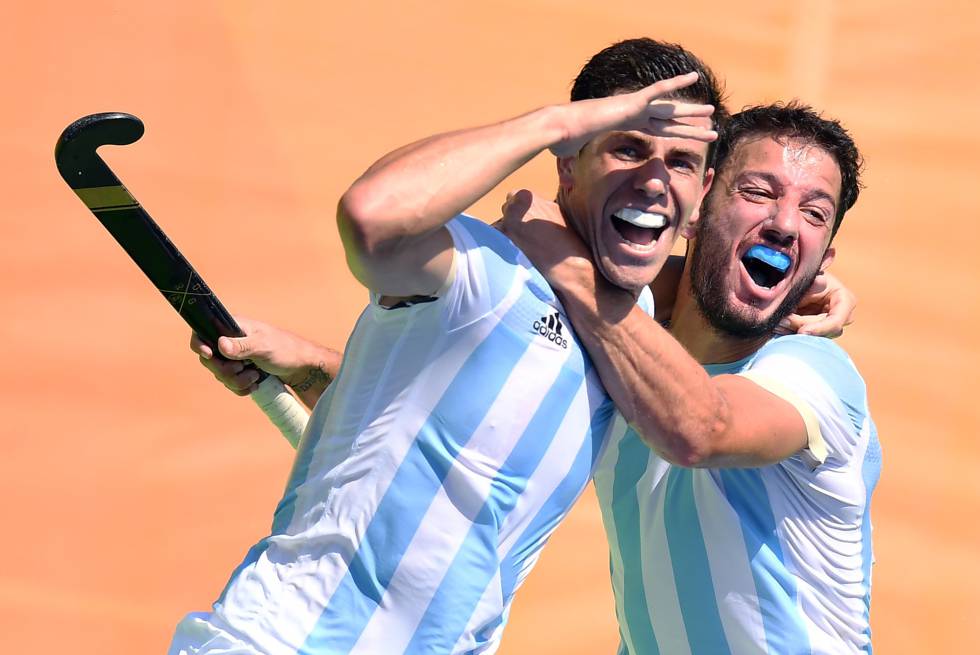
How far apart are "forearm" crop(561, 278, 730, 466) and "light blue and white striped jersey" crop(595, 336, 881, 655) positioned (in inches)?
13.5

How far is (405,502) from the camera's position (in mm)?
2287

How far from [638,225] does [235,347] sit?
1028 millimetres

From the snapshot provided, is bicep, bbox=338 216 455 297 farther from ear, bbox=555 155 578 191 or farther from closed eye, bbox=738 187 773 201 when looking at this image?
closed eye, bbox=738 187 773 201

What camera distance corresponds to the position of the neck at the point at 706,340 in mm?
3238

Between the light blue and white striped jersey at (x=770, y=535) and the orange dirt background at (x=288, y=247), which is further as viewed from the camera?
the orange dirt background at (x=288, y=247)

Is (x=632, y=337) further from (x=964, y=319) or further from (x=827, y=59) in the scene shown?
(x=827, y=59)

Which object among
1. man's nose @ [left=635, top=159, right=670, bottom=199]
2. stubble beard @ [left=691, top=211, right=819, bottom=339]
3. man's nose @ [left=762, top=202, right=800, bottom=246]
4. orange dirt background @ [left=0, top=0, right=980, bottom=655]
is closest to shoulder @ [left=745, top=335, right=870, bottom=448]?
stubble beard @ [left=691, top=211, right=819, bottom=339]

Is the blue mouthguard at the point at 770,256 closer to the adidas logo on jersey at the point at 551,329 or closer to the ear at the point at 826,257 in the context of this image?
the ear at the point at 826,257

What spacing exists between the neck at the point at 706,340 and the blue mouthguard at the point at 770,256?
0.61 feet

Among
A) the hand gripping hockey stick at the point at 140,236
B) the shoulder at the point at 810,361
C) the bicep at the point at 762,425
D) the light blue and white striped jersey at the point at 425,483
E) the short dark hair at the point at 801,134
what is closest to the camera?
the light blue and white striped jersey at the point at 425,483

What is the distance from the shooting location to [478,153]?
7.09ft

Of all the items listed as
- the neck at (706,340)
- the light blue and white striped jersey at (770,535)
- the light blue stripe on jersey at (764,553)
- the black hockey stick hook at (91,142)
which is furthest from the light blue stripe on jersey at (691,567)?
the black hockey stick hook at (91,142)

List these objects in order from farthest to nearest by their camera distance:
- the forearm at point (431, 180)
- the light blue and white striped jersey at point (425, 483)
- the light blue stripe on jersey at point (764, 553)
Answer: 1. the light blue stripe on jersey at point (764, 553)
2. the light blue and white striped jersey at point (425, 483)
3. the forearm at point (431, 180)

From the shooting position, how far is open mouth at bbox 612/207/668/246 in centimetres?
240
